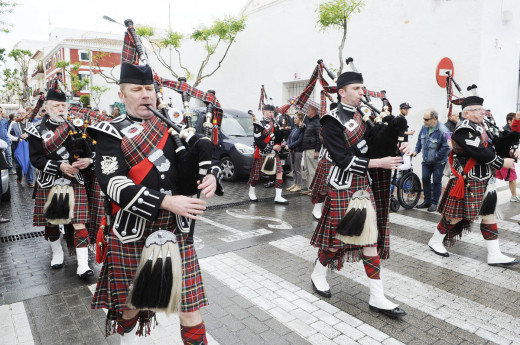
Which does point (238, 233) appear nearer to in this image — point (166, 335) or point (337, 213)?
point (337, 213)

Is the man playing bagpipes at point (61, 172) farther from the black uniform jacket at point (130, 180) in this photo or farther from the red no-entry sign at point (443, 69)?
the red no-entry sign at point (443, 69)

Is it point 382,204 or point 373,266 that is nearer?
point 373,266

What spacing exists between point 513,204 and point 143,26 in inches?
613

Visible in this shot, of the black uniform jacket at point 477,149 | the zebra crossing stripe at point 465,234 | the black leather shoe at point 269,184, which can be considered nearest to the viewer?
the black uniform jacket at point 477,149

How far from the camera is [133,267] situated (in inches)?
92.3

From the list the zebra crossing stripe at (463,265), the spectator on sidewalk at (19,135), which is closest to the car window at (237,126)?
the spectator on sidewalk at (19,135)

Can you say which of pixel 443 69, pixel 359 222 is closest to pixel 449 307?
pixel 359 222

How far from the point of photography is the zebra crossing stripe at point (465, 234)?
547 cm

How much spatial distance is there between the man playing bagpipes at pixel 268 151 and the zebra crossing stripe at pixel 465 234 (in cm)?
232

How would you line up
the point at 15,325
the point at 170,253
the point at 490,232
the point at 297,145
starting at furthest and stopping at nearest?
the point at 297,145 → the point at 490,232 → the point at 15,325 → the point at 170,253

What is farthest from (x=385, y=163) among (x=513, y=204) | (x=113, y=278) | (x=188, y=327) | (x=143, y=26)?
(x=143, y=26)

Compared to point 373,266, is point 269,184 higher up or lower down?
lower down

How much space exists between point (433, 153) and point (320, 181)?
2.53 metres

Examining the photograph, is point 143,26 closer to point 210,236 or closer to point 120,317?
point 210,236
